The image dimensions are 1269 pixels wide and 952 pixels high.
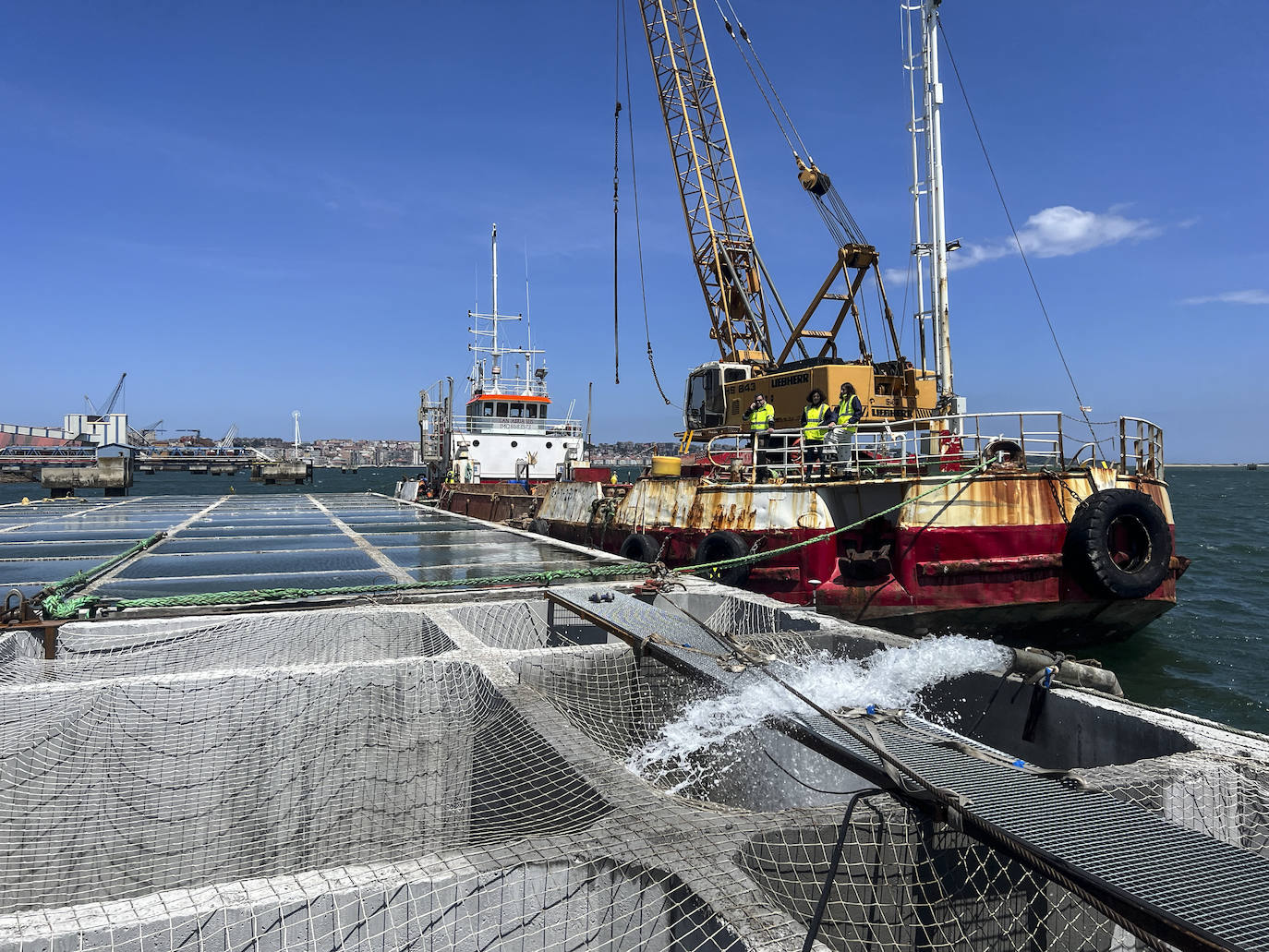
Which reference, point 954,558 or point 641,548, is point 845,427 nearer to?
point 954,558

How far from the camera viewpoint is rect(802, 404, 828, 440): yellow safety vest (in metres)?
13.0

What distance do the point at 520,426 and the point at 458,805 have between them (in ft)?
85.8

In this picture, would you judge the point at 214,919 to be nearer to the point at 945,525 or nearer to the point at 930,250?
the point at 945,525

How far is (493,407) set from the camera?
30.5 meters

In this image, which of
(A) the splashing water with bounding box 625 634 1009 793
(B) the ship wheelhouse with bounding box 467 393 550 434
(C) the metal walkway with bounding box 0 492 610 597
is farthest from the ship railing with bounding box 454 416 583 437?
(A) the splashing water with bounding box 625 634 1009 793

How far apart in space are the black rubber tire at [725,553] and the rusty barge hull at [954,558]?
0.17m

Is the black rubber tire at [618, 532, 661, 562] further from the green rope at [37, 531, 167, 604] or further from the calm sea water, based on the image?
the green rope at [37, 531, 167, 604]

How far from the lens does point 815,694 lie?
450 cm

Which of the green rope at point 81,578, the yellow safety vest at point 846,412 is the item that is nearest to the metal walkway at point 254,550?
the green rope at point 81,578

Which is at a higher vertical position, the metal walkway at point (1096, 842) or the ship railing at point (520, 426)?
the ship railing at point (520, 426)

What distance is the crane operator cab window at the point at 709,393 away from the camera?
19766 millimetres

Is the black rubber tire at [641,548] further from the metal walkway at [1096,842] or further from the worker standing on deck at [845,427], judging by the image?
the metal walkway at [1096,842]

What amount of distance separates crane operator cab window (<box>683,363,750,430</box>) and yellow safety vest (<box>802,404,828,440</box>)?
5.76 m

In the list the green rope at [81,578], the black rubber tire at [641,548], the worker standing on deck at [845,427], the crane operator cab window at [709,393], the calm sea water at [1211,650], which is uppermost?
the crane operator cab window at [709,393]
